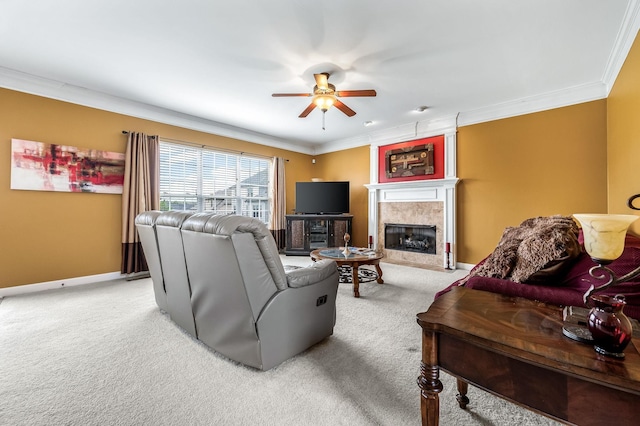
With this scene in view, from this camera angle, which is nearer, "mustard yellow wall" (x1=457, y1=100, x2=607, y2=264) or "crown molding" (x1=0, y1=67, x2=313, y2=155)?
"crown molding" (x1=0, y1=67, x2=313, y2=155)

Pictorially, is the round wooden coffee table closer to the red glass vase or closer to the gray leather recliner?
the gray leather recliner

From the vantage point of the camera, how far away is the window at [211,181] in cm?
466

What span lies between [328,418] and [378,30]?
2961 mm

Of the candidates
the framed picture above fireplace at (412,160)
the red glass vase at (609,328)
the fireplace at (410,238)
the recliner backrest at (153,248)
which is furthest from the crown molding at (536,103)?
the recliner backrest at (153,248)

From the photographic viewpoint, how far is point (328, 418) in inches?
53.8

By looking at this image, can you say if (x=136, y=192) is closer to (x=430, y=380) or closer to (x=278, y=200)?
(x=278, y=200)

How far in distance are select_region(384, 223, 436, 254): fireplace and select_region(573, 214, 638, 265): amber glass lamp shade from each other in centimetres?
428

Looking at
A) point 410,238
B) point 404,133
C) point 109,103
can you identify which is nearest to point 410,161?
point 404,133

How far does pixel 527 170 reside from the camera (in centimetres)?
403

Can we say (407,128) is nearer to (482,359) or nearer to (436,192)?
(436,192)

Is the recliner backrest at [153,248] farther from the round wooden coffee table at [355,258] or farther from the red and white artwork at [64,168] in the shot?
the red and white artwork at [64,168]

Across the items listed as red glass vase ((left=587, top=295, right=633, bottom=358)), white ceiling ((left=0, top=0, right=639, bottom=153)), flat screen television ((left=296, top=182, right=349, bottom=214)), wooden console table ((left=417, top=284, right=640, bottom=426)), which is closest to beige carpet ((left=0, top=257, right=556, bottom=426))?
wooden console table ((left=417, top=284, right=640, bottom=426))

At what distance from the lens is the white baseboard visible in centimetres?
325

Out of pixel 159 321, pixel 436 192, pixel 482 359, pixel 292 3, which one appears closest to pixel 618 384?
pixel 482 359
